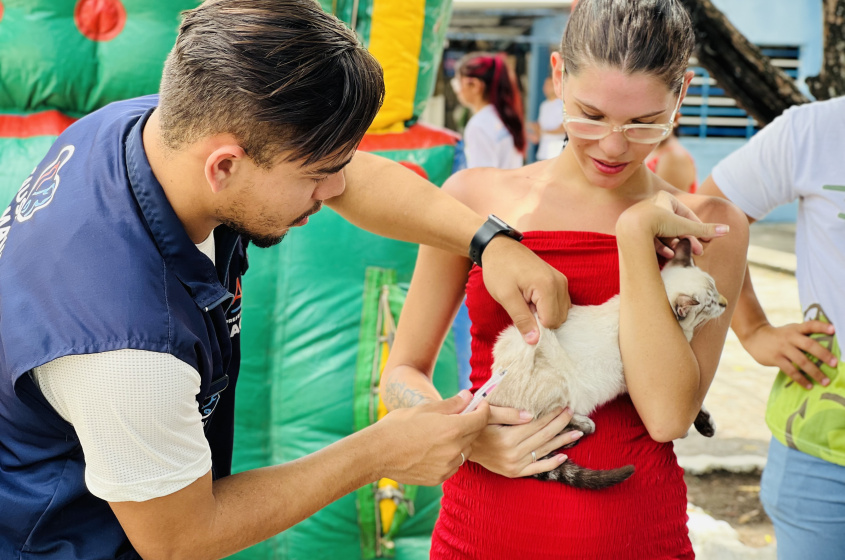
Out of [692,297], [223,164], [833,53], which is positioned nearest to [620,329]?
[692,297]

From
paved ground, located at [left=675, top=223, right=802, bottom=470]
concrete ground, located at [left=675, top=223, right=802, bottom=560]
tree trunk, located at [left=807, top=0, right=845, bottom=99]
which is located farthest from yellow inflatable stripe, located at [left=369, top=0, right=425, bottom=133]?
paved ground, located at [left=675, top=223, right=802, bottom=470]

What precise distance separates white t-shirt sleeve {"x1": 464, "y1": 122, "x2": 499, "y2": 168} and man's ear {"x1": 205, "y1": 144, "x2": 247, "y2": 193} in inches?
236

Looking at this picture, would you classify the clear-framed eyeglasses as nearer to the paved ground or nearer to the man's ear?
the man's ear

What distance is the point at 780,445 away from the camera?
2293mm

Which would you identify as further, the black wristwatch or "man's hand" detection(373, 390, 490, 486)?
the black wristwatch

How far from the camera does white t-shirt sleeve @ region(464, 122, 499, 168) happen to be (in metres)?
7.36

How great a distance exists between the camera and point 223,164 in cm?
142

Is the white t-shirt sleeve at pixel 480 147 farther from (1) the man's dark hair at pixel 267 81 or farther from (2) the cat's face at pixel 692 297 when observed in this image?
(1) the man's dark hair at pixel 267 81

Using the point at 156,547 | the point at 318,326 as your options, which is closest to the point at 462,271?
the point at 156,547

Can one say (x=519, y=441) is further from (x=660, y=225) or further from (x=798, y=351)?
(x=798, y=351)

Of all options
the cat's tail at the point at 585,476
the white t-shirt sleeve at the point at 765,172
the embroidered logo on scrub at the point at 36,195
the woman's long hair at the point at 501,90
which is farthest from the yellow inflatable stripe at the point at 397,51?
the woman's long hair at the point at 501,90

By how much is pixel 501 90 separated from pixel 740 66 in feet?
11.8

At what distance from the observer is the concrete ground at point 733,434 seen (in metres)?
3.99

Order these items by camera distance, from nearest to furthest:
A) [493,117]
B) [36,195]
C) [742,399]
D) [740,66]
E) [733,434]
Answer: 1. [36,195]
2. [740,66]
3. [733,434]
4. [742,399]
5. [493,117]
